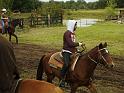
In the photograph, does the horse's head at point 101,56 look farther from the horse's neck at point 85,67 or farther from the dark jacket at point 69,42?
the dark jacket at point 69,42

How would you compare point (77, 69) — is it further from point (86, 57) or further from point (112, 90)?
point (112, 90)

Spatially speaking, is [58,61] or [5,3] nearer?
[58,61]

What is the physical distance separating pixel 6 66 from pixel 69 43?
16.1 ft

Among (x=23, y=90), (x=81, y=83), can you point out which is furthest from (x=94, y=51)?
(x=23, y=90)

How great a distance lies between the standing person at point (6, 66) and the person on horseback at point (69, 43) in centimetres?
474

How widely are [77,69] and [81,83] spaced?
399mm

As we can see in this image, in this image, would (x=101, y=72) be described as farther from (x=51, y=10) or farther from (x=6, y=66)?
(x=51, y=10)

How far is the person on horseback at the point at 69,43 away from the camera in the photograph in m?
9.59

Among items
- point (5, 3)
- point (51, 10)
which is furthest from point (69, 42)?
point (5, 3)

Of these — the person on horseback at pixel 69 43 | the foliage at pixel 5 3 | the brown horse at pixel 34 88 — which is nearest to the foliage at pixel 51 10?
the foliage at pixel 5 3

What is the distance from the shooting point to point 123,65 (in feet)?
51.8

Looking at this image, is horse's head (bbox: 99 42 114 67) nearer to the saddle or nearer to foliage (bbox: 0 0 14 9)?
the saddle

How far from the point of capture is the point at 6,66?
15.7 feet

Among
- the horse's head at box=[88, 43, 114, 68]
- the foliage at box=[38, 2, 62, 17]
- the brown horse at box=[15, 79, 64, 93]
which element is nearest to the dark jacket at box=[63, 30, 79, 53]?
the horse's head at box=[88, 43, 114, 68]
